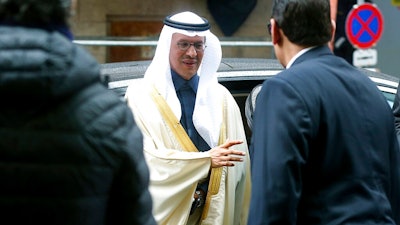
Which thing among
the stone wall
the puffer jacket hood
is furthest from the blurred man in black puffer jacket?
the stone wall

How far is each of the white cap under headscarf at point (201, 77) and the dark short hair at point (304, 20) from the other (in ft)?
4.37

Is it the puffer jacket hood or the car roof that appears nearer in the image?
the puffer jacket hood

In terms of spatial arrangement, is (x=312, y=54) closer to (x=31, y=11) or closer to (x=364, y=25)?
(x=31, y=11)

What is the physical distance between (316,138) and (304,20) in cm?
44

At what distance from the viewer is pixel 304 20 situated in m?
3.67

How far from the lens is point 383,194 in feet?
12.0

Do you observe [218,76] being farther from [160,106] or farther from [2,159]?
[2,159]

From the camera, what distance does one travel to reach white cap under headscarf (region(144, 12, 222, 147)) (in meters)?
4.99

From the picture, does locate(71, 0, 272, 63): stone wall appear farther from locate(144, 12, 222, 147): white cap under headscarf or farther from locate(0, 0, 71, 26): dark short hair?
locate(0, 0, 71, 26): dark short hair

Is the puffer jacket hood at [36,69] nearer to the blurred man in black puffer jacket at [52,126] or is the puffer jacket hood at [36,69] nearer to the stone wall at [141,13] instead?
the blurred man in black puffer jacket at [52,126]

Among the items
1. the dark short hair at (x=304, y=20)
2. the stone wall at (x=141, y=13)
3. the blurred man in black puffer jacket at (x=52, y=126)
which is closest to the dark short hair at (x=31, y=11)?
the blurred man in black puffer jacket at (x=52, y=126)

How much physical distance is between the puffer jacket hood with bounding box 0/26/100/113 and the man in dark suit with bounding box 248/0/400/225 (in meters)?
0.99

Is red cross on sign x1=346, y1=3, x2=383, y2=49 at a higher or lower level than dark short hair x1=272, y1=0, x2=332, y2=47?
lower

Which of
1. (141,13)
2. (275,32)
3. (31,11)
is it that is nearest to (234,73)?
(275,32)
